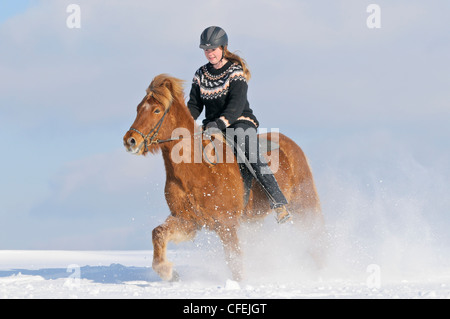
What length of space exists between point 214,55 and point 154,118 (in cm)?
130

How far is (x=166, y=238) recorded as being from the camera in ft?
22.0

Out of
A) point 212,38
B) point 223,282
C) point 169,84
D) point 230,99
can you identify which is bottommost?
point 223,282

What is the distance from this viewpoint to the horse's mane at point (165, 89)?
255 inches

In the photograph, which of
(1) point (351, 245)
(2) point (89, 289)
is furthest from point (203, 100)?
(1) point (351, 245)

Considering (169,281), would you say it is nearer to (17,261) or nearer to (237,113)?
(237,113)

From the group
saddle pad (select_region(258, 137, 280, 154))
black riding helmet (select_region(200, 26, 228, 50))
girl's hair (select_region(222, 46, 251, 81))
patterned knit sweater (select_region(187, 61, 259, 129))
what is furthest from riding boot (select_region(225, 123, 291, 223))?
black riding helmet (select_region(200, 26, 228, 50))

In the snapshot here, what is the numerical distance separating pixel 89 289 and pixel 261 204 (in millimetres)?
2580

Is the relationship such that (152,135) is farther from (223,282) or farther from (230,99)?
(223,282)

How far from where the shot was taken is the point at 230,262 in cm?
682

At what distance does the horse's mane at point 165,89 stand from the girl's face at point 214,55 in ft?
1.87

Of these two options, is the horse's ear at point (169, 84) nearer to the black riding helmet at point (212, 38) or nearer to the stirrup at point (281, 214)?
the black riding helmet at point (212, 38)

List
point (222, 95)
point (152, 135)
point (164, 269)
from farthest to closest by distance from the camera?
1. point (222, 95)
2. point (164, 269)
3. point (152, 135)

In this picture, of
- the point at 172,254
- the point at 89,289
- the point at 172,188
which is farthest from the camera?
the point at 172,254

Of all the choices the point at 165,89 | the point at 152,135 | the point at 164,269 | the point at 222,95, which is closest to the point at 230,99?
the point at 222,95
